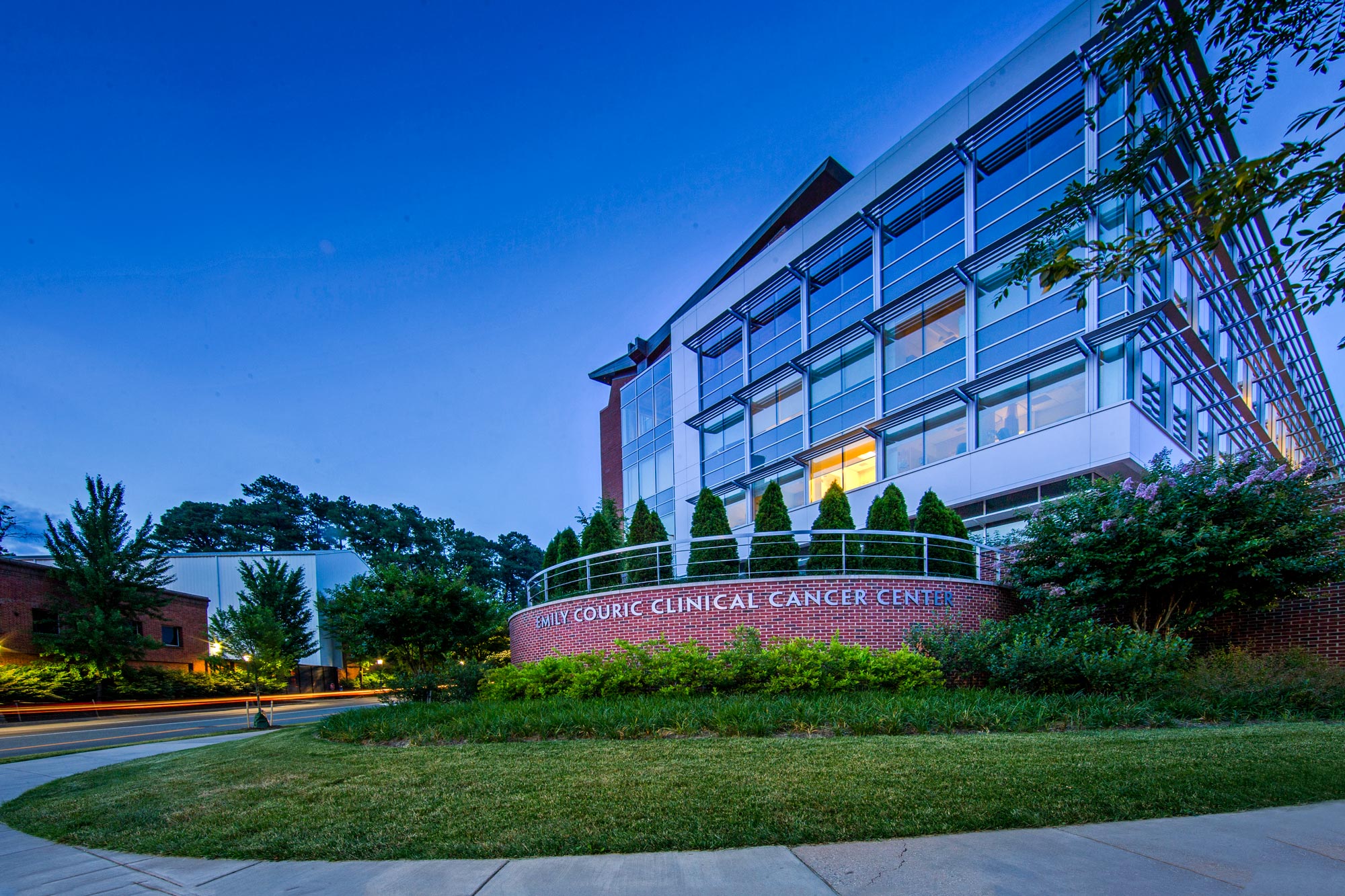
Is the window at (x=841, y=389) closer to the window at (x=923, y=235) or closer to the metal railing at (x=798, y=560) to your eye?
the window at (x=923, y=235)

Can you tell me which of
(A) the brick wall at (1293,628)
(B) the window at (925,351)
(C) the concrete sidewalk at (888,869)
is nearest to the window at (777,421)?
(B) the window at (925,351)

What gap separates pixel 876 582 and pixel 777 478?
12.9 m

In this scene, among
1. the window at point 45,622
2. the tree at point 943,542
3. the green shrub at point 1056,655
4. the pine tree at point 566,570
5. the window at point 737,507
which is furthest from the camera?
the window at point 45,622

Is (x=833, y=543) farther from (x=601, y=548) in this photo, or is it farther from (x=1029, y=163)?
(x=1029, y=163)

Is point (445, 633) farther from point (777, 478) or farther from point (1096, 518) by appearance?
point (1096, 518)

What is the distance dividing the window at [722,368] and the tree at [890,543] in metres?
12.8

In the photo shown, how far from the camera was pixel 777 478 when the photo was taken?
24.9 meters

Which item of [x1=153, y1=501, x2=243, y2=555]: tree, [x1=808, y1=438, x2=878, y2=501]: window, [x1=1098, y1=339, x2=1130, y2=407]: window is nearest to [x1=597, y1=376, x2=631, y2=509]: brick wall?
[x1=808, y1=438, x2=878, y2=501]: window

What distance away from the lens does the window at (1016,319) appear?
53.2ft

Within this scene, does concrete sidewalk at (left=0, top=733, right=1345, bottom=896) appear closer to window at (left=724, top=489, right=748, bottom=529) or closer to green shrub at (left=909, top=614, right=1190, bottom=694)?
green shrub at (left=909, top=614, right=1190, bottom=694)

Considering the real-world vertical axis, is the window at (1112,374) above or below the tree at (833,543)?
above

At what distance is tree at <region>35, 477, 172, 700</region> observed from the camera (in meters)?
26.8

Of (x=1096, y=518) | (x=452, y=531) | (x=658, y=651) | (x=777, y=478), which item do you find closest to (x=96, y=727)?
(x=658, y=651)

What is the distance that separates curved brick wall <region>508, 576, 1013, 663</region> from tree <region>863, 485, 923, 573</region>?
691 mm
